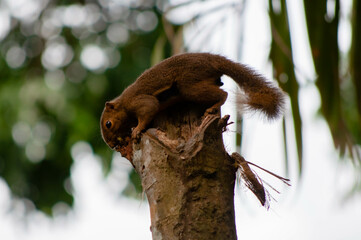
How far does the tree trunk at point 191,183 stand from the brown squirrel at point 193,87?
51 cm

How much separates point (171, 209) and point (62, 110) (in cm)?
506

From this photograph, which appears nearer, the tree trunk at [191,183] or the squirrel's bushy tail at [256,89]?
the tree trunk at [191,183]

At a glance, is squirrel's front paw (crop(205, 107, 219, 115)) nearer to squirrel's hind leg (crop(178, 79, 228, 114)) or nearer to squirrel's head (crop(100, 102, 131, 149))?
squirrel's hind leg (crop(178, 79, 228, 114))

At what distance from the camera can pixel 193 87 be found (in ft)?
9.02

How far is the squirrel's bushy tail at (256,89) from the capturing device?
9.50ft

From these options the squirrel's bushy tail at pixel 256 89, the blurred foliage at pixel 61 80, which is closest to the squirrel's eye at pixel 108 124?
the squirrel's bushy tail at pixel 256 89

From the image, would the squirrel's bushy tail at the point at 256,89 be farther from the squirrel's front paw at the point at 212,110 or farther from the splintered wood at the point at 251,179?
A: the splintered wood at the point at 251,179

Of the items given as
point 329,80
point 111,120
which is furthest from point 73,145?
point 329,80

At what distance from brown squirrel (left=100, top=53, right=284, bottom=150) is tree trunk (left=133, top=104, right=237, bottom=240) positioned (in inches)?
19.9

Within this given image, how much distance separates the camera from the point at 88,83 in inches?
288

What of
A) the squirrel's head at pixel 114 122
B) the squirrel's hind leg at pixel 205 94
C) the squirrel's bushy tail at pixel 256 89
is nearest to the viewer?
the squirrel's hind leg at pixel 205 94

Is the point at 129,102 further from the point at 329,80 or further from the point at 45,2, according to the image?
the point at 45,2

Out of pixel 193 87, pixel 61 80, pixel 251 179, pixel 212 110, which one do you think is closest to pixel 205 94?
pixel 193 87

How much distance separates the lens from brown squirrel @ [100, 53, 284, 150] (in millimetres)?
2693
